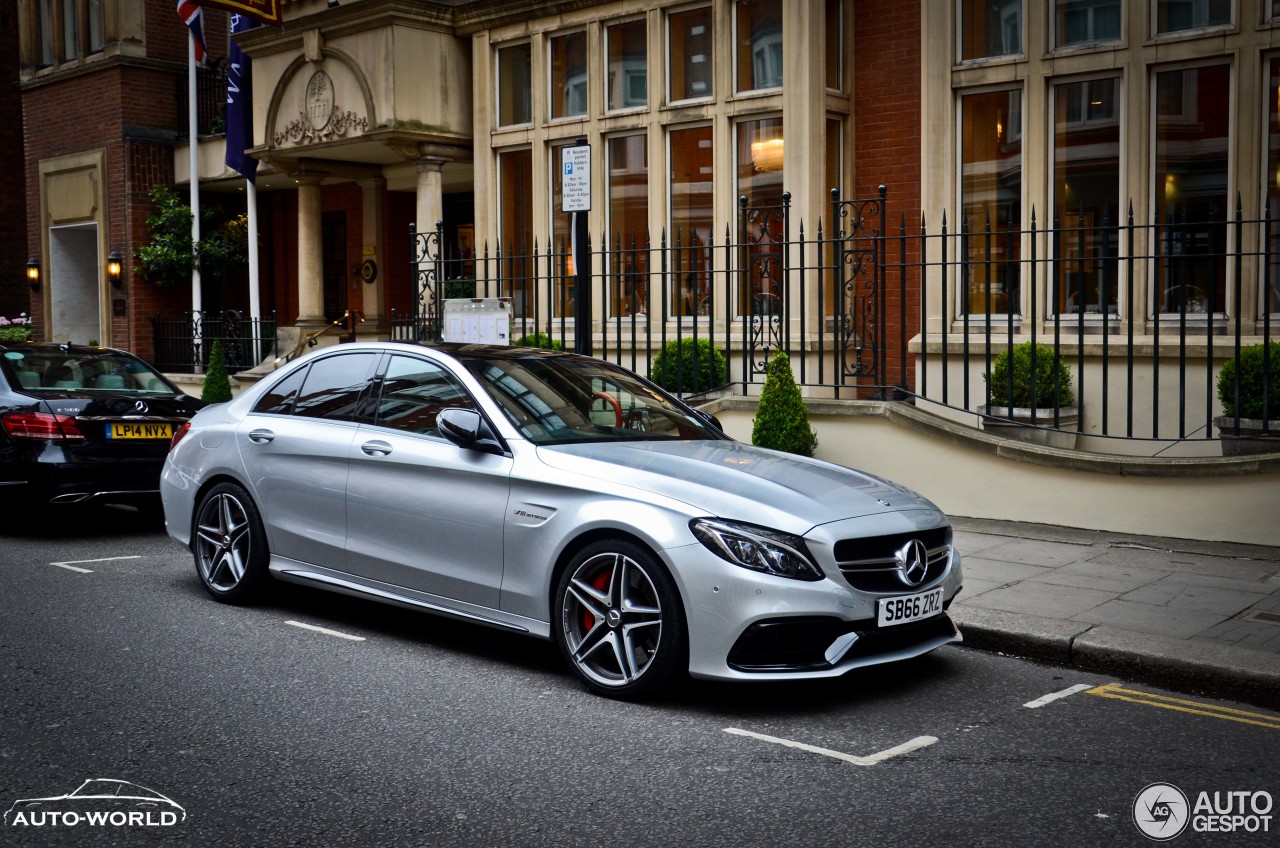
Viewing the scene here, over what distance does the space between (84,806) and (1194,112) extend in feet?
34.3

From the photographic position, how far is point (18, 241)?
2838 centimetres

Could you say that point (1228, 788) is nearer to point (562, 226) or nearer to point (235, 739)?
point (235, 739)

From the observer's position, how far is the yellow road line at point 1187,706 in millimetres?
5438

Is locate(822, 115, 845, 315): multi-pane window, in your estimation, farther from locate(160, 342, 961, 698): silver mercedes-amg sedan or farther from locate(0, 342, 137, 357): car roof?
locate(0, 342, 137, 357): car roof

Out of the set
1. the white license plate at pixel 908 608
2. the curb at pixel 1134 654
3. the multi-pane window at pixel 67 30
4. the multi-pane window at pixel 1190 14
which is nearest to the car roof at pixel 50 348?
the curb at pixel 1134 654

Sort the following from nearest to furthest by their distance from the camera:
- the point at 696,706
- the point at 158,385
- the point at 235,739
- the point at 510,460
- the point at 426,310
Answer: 1. the point at 235,739
2. the point at 696,706
3. the point at 510,460
4. the point at 158,385
5. the point at 426,310

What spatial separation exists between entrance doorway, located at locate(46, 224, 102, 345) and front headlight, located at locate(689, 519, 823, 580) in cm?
2227

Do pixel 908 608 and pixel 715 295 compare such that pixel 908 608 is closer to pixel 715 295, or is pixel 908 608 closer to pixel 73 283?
pixel 715 295

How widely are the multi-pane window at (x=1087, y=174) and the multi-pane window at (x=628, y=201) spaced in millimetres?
4878

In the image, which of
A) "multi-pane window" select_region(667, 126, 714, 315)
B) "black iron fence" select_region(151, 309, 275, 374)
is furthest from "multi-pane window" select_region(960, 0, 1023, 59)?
"black iron fence" select_region(151, 309, 275, 374)

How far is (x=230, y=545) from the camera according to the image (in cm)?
743

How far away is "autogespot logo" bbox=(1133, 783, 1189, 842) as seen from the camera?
A: 13.5ft

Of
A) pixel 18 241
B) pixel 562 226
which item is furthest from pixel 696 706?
pixel 18 241

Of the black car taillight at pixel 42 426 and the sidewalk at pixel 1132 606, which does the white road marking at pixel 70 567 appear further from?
the sidewalk at pixel 1132 606
